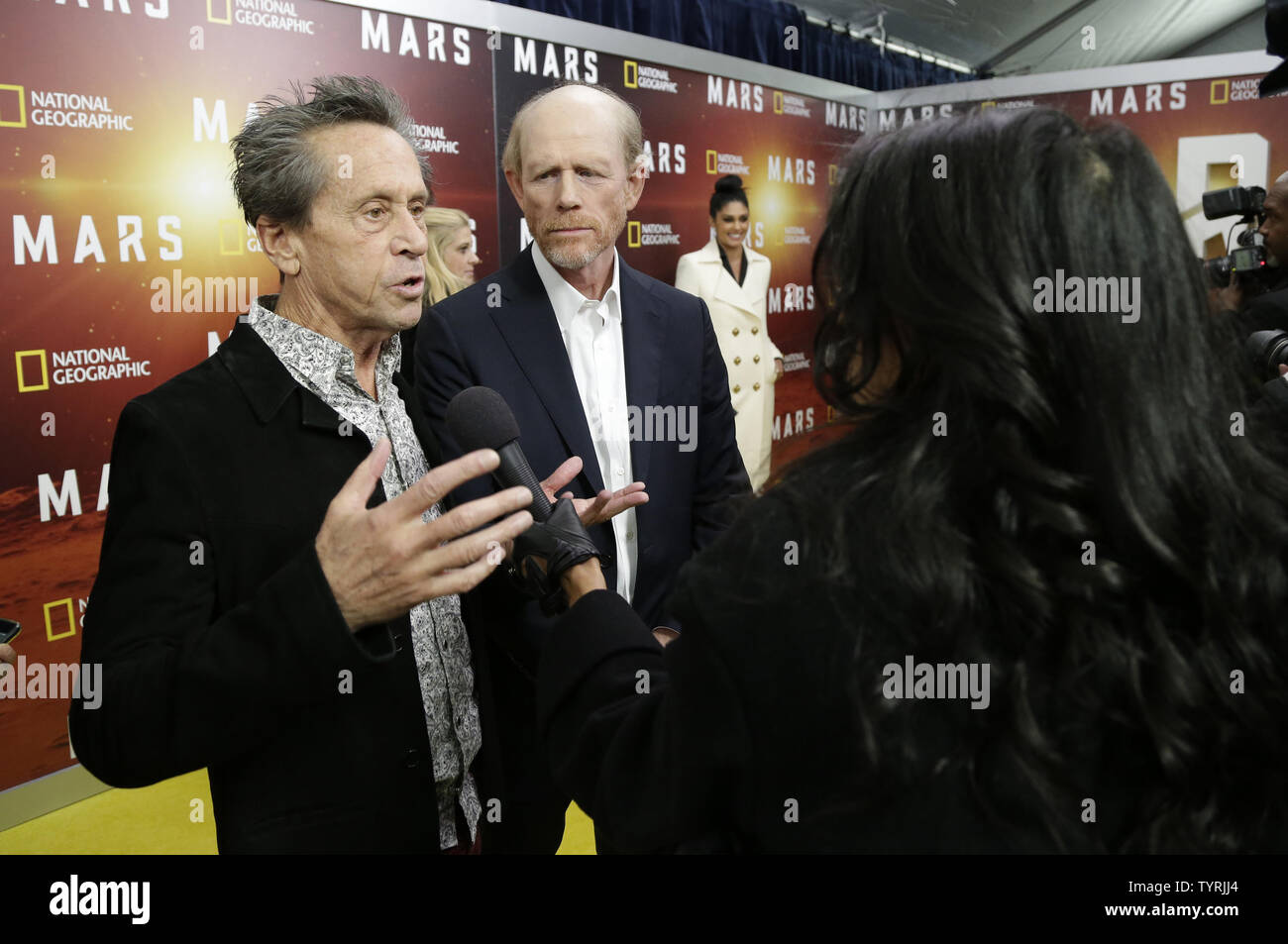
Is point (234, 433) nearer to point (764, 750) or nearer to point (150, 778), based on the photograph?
point (150, 778)

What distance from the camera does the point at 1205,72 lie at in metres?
6.02

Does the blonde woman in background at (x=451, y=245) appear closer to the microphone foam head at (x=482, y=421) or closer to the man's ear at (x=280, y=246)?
the man's ear at (x=280, y=246)

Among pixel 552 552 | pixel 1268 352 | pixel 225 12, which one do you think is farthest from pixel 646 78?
pixel 552 552

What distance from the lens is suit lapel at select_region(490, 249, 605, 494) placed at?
1.86 meters

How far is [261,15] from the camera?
3.27 meters

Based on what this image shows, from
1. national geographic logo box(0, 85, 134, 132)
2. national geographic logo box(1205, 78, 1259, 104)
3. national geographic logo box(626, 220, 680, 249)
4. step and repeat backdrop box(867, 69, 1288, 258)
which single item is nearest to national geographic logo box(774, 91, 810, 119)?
step and repeat backdrop box(867, 69, 1288, 258)

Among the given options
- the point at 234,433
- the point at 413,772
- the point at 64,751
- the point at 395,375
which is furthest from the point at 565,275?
the point at 64,751

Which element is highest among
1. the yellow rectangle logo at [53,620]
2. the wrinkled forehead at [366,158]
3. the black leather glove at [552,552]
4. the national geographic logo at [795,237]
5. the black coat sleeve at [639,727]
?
the national geographic logo at [795,237]

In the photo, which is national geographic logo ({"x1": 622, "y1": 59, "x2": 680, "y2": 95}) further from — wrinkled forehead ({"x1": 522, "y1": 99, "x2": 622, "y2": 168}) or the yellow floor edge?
the yellow floor edge

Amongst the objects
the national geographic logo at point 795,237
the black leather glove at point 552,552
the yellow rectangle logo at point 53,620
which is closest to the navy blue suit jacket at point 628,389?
the black leather glove at point 552,552

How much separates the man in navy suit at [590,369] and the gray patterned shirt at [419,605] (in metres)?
0.16

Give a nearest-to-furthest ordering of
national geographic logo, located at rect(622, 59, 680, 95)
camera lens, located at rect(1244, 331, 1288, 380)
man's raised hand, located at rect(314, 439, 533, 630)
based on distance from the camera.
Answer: man's raised hand, located at rect(314, 439, 533, 630), camera lens, located at rect(1244, 331, 1288, 380), national geographic logo, located at rect(622, 59, 680, 95)

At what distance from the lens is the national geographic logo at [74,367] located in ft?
9.39

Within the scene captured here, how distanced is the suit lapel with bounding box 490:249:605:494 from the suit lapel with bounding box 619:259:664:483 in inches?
3.6
